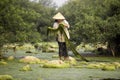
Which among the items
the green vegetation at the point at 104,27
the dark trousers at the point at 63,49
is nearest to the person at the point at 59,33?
the dark trousers at the point at 63,49

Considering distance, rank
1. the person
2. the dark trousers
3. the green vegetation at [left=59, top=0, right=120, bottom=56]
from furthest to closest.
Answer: the green vegetation at [left=59, top=0, right=120, bottom=56] → the dark trousers → the person

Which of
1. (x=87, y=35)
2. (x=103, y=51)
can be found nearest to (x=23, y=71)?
(x=87, y=35)

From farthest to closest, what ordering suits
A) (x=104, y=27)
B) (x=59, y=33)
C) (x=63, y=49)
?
(x=104, y=27) < (x=63, y=49) < (x=59, y=33)

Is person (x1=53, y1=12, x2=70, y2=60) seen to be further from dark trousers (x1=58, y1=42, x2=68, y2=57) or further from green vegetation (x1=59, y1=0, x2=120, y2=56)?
green vegetation (x1=59, y1=0, x2=120, y2=56)

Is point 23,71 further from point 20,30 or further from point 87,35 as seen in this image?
point 87,35

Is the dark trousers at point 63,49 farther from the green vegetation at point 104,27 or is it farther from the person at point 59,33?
the green vegetation at point 104,27

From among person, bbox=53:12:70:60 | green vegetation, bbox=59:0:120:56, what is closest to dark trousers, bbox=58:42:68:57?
person, bbox=53:12:70:60

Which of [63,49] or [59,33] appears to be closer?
[59,33]

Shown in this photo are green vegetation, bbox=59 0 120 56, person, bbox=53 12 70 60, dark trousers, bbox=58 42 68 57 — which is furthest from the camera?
green vegetation, bbox=59 0 120 56

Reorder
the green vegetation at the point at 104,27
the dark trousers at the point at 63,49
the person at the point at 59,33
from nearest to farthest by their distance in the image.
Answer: the person at the point at 59,33 < the dark trousers at the point at 63,49 < the green vegetation at the point at 104,27

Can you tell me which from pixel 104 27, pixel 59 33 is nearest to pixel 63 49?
pixel 59 33

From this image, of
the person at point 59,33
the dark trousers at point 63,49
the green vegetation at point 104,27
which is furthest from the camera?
the green vegetation at point 104,27

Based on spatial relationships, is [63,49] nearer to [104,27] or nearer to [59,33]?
[59,33]

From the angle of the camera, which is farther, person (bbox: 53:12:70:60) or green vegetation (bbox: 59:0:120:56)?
green vegetation (bbox: 59:0:120:56)
